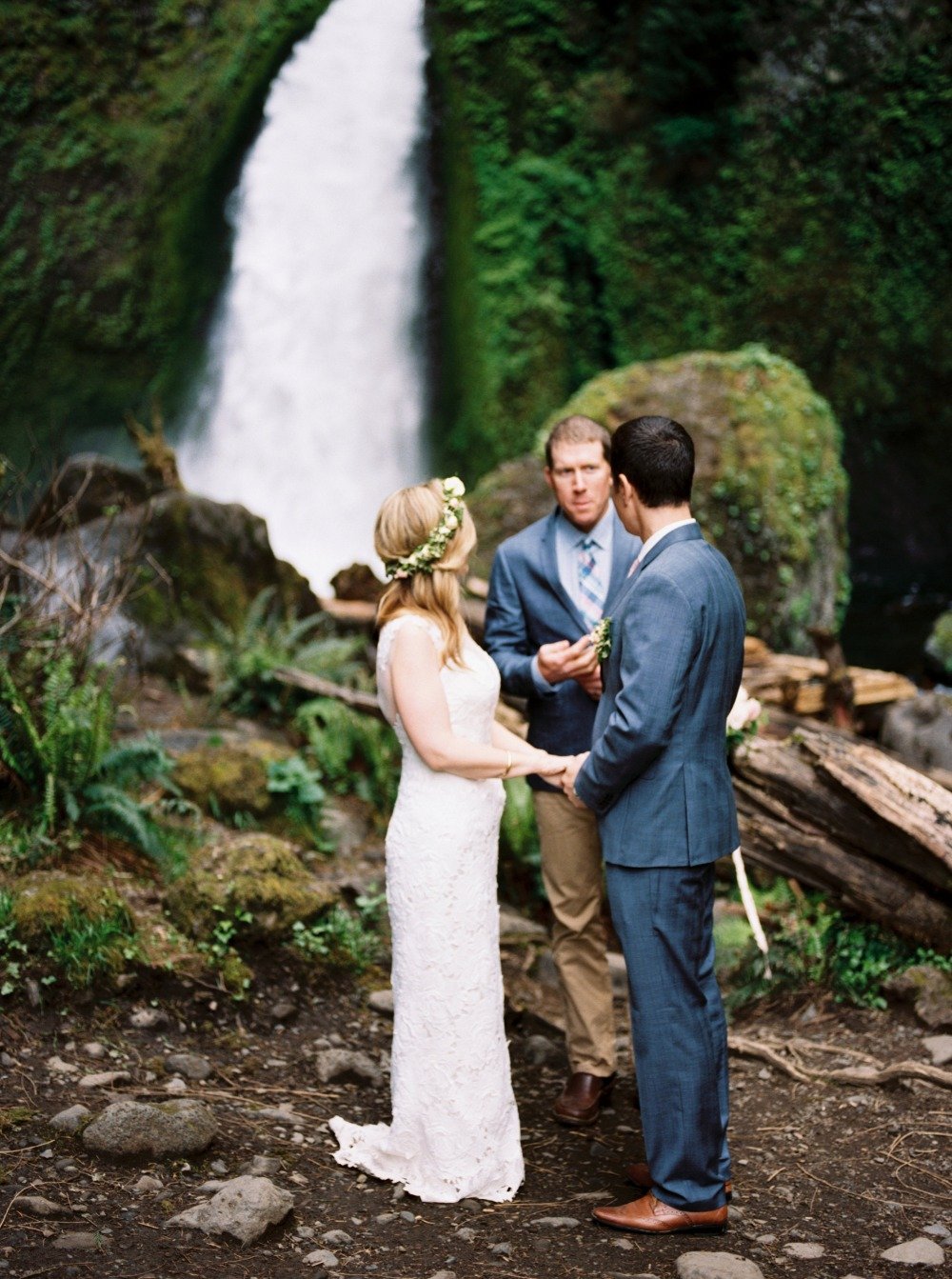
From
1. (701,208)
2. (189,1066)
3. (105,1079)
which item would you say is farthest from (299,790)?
(701,208)

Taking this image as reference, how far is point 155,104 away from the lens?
15664 mm

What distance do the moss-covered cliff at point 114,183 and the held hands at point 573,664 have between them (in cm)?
1149

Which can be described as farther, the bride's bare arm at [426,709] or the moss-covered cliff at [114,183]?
the moss-covered cliff at [114,183]

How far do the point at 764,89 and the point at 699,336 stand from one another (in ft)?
11.9

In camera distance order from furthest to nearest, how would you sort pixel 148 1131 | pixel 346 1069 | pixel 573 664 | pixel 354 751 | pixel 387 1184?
pixel 354 751 < pixel 346 1069 < pixel 573 664 < pixel 387 1184 < pixel 148 1131

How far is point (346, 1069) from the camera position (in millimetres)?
4383

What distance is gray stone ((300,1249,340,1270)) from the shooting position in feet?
9.83

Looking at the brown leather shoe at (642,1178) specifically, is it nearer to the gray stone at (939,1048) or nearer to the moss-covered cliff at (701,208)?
the gray stone at (939,1048)

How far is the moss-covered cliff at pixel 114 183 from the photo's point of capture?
14508mm

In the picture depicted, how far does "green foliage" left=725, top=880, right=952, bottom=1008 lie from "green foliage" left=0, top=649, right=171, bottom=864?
284cm

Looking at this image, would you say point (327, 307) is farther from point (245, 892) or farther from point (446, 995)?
point (446, 995)

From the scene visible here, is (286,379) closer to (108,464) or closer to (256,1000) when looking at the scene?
(108,464)

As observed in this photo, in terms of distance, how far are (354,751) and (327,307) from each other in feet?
30.6

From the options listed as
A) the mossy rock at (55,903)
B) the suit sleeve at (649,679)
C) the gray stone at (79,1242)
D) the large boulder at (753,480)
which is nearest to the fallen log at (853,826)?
the suit sleeve at (649,679)
